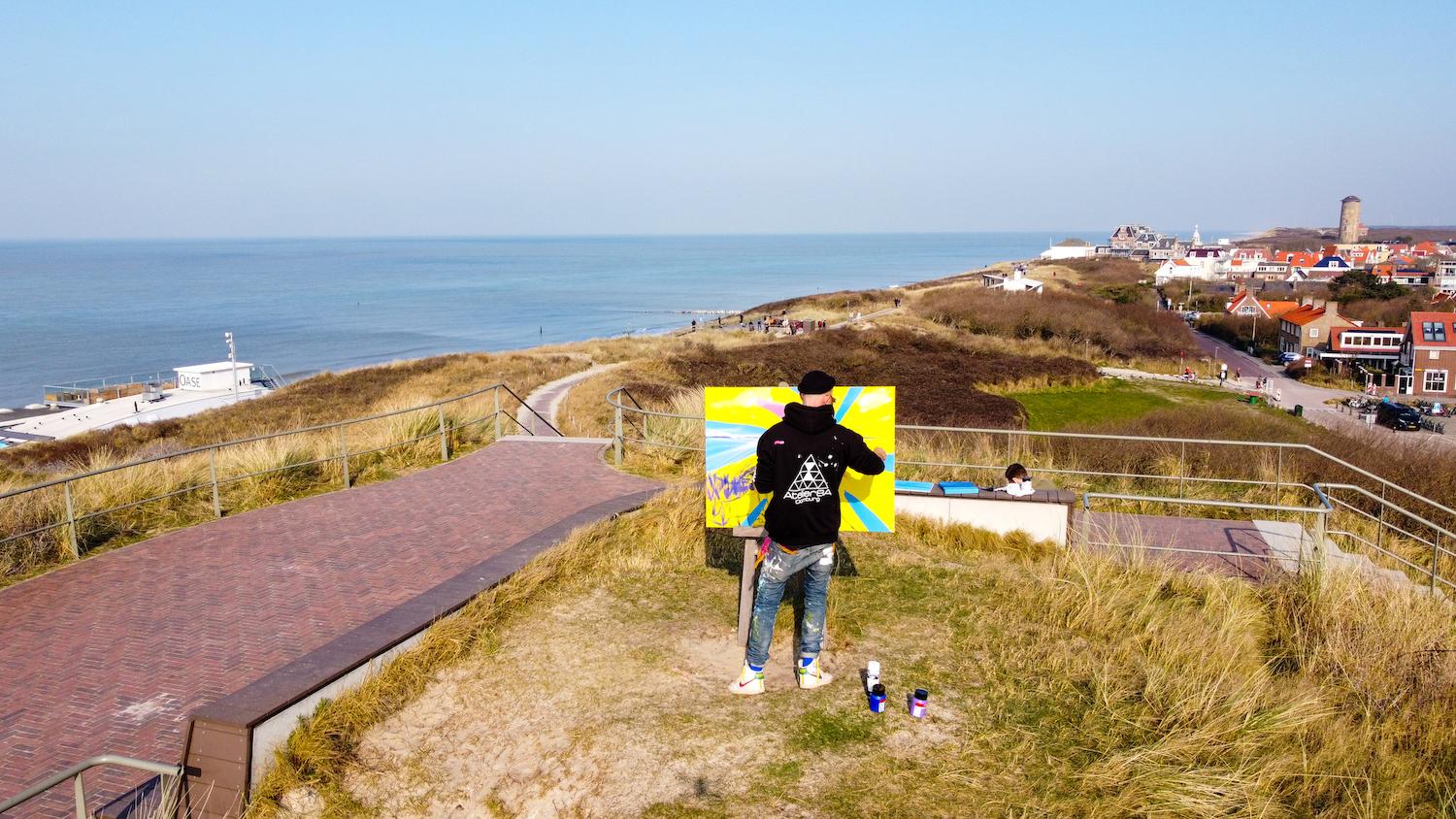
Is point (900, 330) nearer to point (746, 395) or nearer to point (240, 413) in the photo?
point (240, 413)

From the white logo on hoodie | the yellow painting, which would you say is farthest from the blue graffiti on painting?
the white logo on hoodie

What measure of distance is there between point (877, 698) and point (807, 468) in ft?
5.09

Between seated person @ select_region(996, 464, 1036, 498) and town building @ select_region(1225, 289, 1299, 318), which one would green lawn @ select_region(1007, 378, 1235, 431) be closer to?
seated person @ select_region(996, 464, 1036, 498)

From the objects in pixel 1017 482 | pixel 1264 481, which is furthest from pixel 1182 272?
pixel 1017 482

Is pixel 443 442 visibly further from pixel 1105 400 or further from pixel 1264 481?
pixel 1105 400

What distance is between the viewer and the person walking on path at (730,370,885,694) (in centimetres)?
571

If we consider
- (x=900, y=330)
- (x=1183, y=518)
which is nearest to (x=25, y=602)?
(x=1183, y=518)

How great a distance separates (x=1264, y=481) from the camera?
39.3 ft

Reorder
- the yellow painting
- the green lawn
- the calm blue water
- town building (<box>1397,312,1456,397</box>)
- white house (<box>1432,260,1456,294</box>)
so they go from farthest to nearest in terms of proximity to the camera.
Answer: white house (<box>1432,260,1456,294</box>), the calm blue water, town building (<box>1397,312,1456,397</box>), the green lawn, the yellow painting

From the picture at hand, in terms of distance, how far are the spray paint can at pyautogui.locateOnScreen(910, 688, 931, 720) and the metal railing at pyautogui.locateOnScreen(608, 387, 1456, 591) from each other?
4043 mm

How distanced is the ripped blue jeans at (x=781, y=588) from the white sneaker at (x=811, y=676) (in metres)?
0.27

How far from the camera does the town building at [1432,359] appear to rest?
185 feet

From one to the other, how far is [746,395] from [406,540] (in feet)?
15.0

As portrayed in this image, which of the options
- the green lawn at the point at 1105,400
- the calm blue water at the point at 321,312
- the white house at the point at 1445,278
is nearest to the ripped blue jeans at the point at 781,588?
the green lawn at the point at 1105,400
